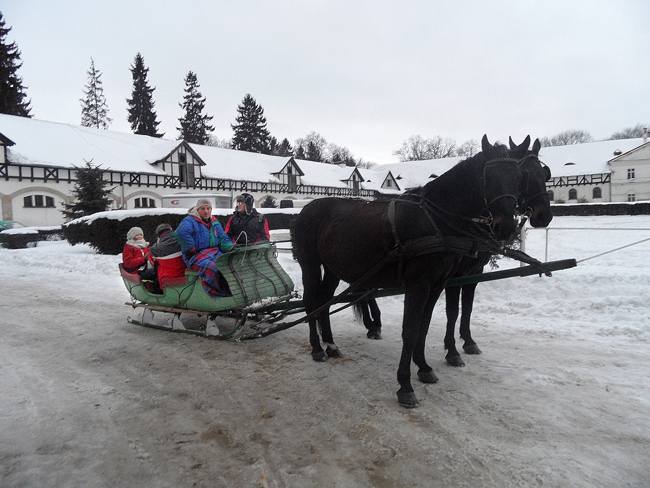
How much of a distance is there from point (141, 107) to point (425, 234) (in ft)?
200

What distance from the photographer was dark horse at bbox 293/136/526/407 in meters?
3.73

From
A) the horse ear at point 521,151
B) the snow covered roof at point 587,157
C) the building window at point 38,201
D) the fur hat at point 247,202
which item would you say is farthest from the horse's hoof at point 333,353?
the snow covered roof at point 587,157

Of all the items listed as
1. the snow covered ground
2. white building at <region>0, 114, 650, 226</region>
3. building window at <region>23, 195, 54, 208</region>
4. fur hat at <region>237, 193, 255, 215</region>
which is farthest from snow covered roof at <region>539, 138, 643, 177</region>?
the snow covered ground

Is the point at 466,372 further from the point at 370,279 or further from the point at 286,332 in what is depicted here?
the point at 286,332

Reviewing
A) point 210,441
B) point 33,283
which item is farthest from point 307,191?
point 210,441

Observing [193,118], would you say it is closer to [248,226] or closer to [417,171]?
[417,171]

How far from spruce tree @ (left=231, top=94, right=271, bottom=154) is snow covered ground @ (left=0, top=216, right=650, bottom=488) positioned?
206ft

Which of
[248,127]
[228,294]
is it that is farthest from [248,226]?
[248,127]

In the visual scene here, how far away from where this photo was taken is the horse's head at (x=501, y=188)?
3.64m

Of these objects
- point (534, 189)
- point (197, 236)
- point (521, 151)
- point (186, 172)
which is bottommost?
point (197, 236)

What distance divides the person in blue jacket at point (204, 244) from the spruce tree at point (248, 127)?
62439 millimetres

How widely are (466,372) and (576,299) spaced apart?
131 inches

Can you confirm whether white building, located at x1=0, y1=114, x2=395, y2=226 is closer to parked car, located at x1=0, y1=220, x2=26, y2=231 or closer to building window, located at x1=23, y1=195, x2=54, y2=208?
building window, located at x1=23, y1=195, x2=54, y2=208

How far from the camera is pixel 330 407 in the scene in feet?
12.0
